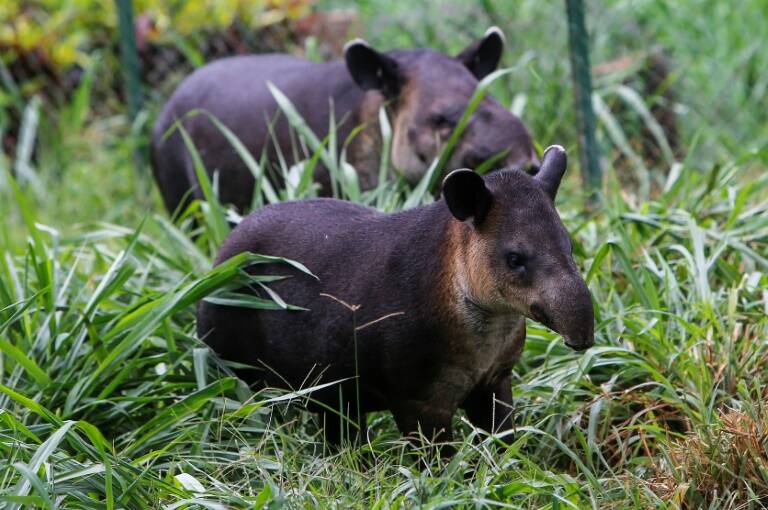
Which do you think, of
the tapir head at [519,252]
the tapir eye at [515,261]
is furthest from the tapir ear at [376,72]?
the tapir eye at [515,261]

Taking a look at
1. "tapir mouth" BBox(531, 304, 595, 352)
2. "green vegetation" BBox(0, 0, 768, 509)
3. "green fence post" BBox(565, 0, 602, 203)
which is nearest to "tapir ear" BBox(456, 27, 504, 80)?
"green fence post" BBox(565, 0, 602, 203)

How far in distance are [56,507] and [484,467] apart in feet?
3.98

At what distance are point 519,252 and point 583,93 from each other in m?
3.49

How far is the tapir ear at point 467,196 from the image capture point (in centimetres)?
371

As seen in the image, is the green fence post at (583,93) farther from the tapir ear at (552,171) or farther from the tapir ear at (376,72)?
the tapir ear at (552,171)

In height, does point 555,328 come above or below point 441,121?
above

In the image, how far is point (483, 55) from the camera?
6449 millimetres

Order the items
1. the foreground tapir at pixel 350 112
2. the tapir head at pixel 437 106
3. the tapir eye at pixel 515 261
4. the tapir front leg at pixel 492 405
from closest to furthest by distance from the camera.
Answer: the tapir eye at pixel 515 261
the tapir front leg at pixel 492 405
the tapir head at pixel 437 106
the foreground tapir at pixel 350 112

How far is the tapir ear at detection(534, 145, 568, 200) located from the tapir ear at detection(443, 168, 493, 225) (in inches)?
7.6

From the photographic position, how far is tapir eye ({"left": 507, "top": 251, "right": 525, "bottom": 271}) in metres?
3.68

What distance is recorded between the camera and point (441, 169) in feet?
18.5

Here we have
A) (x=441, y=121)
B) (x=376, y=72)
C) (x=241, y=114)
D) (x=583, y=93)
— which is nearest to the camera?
(x=441, y=121)

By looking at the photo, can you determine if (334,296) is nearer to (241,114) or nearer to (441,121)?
(441,121)

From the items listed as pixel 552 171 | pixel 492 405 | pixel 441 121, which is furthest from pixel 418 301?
pixel 441 121
